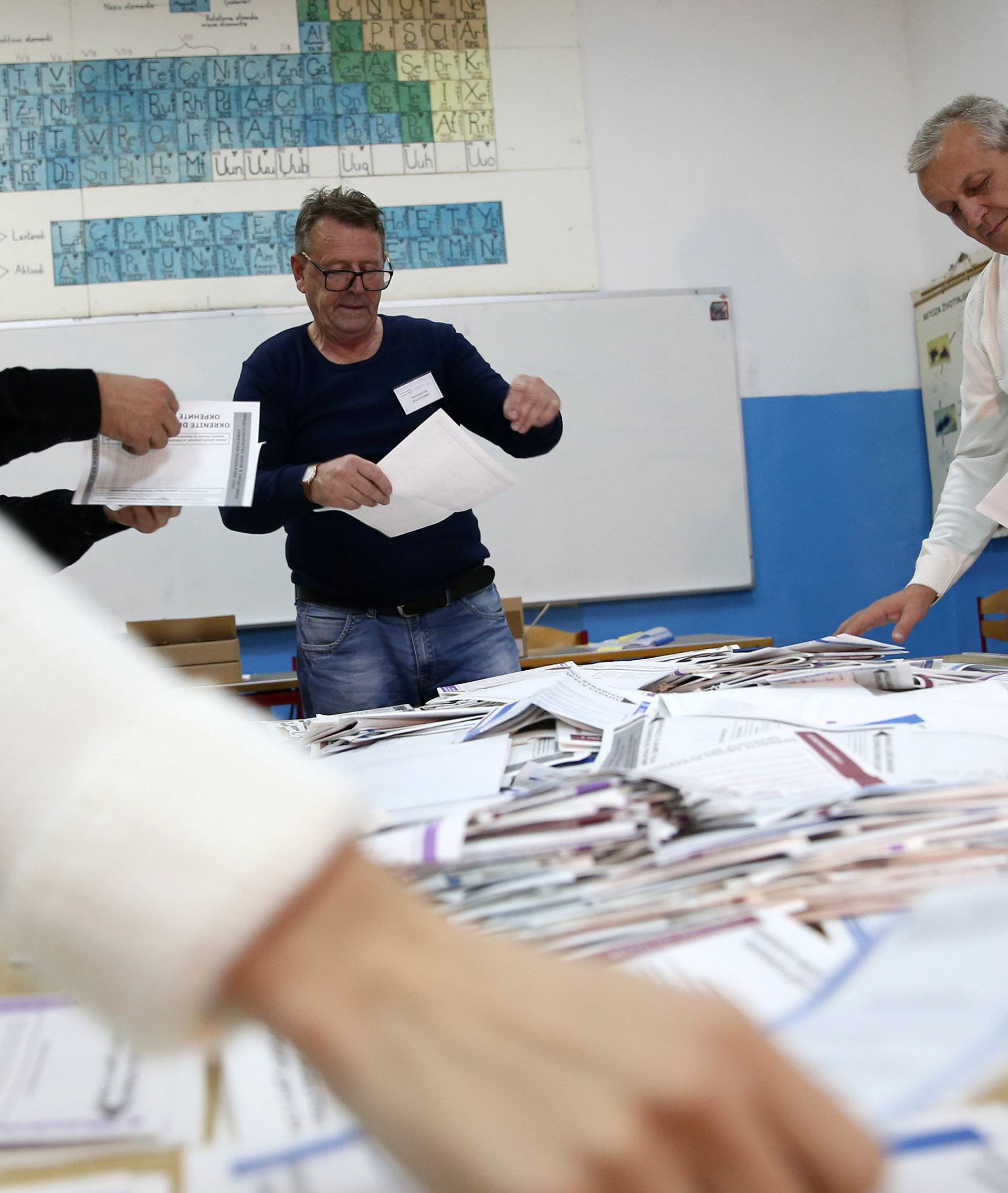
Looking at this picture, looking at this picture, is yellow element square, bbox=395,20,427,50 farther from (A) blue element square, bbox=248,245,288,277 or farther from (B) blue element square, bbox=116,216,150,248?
(B) blue element square, bbox=116,216,150,248

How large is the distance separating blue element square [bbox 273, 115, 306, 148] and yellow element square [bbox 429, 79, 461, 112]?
546mm

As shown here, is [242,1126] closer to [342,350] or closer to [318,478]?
[318,478]

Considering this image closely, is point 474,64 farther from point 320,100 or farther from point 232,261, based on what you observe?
point 232,261

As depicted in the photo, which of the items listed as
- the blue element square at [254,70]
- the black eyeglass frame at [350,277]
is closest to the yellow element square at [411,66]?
the blue element square at [254,70]

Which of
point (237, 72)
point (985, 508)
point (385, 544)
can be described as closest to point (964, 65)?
point (237, 72)

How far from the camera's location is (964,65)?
3904 millimetres

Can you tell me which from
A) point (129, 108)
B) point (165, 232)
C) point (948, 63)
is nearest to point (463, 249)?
point (165, 232)

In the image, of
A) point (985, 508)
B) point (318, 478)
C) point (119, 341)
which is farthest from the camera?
point (119, 341)

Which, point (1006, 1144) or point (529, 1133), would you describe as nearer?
point (529, 1133)

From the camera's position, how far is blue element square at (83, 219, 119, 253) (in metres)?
3.89

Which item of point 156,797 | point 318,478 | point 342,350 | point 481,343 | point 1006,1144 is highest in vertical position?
point 481,343

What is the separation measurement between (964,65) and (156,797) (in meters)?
4.65

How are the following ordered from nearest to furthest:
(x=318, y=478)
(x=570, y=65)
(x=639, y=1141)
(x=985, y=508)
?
(x=639, y=1141)
(x=985, y=508)
(x=318, y=478)
(x=570, y=65)

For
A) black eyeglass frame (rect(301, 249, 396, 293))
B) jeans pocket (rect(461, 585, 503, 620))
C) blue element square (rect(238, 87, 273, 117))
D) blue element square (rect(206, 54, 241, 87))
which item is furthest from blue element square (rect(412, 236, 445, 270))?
jeans pocket (rect(461, 585, 503, 620))
